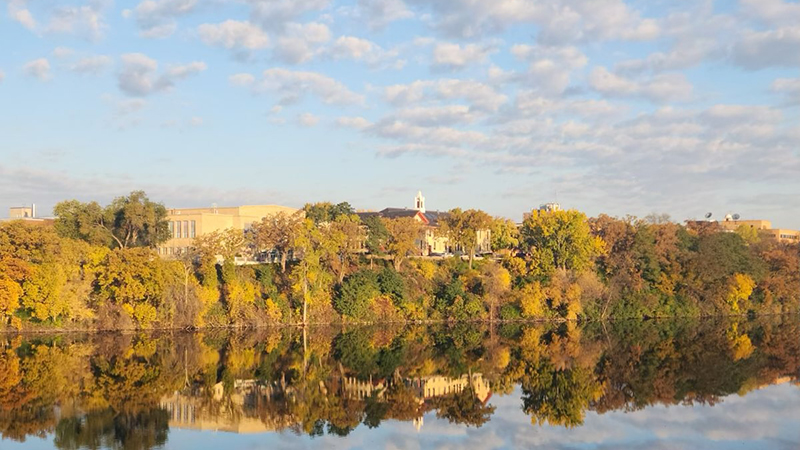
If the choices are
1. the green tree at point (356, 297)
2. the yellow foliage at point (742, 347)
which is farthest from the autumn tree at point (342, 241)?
the yellow foliage at point (742, 347)

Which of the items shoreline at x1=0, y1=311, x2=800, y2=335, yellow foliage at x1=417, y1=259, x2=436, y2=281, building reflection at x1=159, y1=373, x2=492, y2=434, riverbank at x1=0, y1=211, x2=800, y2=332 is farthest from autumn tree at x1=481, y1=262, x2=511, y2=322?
building reflection at x1=159, y1=373, x2=492, y2=434

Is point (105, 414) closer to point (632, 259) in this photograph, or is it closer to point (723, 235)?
point (632, 259)

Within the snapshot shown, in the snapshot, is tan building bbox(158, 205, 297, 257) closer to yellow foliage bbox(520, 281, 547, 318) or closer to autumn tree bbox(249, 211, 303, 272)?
autumn tree bbox(249, 211, 303, 272)

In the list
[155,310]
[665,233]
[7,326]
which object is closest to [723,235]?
[665,233]

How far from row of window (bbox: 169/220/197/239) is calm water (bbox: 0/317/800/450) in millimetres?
15817

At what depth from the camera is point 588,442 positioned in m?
23.4

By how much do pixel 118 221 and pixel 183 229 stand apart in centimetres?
609

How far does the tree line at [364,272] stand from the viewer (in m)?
49.2

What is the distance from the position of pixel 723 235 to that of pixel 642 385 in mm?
42398

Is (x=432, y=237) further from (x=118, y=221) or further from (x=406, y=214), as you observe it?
(x=118, y=221)

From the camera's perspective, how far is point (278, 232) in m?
58.8

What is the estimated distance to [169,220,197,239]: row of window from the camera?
210 feet

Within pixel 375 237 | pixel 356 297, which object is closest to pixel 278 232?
pixel 356 297

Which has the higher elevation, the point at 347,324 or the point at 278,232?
the point at 278,232
